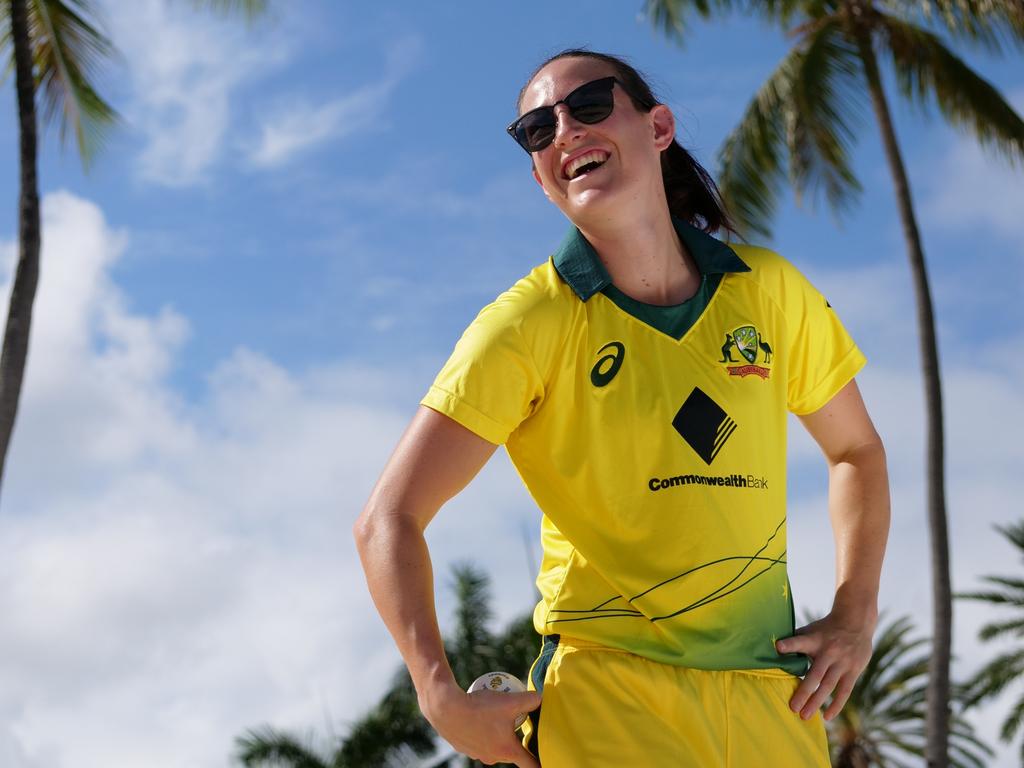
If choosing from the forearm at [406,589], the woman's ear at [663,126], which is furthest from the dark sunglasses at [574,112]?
the forearm at [406,589]

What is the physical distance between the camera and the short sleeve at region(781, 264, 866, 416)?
10.6 feet

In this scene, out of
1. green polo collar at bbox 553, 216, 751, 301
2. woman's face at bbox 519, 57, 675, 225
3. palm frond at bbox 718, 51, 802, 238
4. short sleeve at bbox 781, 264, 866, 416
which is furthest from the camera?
palm frond at bbox 718, 51, 802, 238

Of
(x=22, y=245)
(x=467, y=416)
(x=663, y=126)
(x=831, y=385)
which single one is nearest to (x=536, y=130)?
(x=663, y=126)

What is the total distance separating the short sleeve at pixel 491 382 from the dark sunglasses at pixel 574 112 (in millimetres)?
566

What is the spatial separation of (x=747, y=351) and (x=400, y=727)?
29.6 metres

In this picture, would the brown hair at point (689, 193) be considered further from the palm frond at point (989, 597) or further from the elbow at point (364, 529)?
the palm frond at point (989, 597)

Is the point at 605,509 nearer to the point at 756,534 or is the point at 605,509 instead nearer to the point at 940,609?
the point at 756,534

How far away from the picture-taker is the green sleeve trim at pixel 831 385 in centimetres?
330

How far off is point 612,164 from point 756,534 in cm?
95

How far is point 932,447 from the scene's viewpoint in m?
18.7

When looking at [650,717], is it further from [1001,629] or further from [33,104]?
[1001,629]

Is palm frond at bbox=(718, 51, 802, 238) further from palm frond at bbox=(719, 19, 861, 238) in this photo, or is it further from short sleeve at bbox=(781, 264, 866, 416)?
short sleeve at bbox=(781, 264, 866, 416)

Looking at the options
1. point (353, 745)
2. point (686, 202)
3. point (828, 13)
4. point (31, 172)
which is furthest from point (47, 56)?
point (353, 745)

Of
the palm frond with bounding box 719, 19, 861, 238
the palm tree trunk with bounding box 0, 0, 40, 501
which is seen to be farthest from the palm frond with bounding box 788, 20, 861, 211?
the palm tree trunk with bounding box 0, 0, 40, 501
